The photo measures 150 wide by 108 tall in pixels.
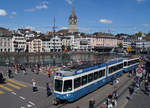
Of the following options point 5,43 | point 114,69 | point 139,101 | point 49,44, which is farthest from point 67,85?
point 49,44

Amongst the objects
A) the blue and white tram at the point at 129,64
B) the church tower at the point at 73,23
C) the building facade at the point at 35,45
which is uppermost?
the church tower at the point at 73,23

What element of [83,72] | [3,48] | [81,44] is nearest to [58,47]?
[81,44]

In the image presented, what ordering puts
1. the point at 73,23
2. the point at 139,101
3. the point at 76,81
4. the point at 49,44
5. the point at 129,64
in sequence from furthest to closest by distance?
the point at 73,23, the point at 49,44, the point at 129,64, the point at 139,101, the point at 76,81

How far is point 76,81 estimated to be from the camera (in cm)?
1684

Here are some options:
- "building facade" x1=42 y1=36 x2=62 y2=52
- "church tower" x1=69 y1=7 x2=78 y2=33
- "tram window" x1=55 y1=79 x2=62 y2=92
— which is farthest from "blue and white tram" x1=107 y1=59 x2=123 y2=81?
"church tower" x1=69 y1=7 x2=78 y2=33

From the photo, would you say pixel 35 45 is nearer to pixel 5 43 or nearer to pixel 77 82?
pixel 5 43

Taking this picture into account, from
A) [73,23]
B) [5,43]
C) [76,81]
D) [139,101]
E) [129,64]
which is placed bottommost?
[139,101]

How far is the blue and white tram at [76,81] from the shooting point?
16.0 metres

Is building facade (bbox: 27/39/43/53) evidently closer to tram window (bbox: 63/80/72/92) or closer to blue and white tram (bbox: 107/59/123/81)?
blue and white tram (bbox: 107/59/123/81)

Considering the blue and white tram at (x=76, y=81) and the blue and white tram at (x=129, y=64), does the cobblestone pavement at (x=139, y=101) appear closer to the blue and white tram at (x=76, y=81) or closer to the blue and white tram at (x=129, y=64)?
the blue and white tram at (x=76, y=81)

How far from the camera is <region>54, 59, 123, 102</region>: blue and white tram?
52.3 feet

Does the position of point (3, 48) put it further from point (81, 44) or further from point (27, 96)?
point (27, 96)

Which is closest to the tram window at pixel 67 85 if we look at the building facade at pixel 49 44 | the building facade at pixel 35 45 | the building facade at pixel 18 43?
the building facade at pixel 18 43

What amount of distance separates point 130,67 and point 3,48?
84.1 meters
